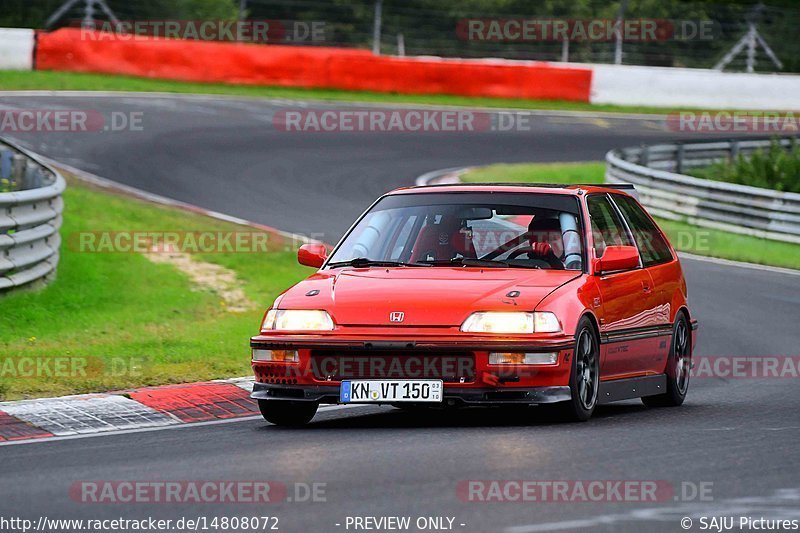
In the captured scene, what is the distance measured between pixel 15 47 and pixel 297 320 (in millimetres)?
27424

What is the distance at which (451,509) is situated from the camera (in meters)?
6.10

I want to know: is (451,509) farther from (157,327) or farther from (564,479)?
(157,327)

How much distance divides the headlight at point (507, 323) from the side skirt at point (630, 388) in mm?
893

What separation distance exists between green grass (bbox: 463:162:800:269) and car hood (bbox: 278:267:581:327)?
12301 millimetres

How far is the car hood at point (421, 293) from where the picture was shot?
8.48 meters

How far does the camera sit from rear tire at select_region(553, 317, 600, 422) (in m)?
8.58

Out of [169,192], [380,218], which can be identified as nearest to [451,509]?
[380,218]

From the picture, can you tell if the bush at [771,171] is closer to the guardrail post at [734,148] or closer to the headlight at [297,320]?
the guardrail post at [734,148]

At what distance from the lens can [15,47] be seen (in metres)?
34.5
